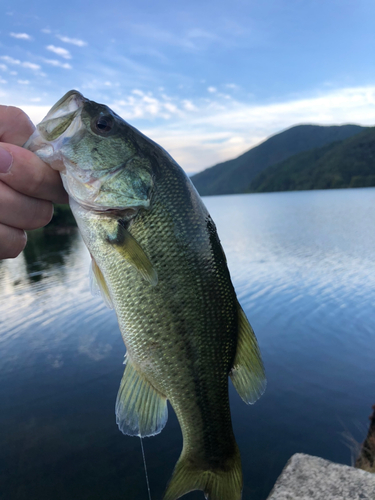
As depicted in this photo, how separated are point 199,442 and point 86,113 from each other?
8.56ft

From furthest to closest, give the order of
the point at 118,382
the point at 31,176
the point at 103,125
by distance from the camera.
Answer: the point at 118,382 → the point at 103,125 → the point at 31,176

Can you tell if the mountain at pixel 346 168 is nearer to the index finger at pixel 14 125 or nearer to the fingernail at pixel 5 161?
the index finger at pixel 14 125

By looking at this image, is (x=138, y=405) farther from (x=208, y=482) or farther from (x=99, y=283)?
(x=99, y=283)

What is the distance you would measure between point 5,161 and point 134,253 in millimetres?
949

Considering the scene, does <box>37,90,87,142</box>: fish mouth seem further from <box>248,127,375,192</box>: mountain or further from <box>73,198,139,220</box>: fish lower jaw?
<box>248,127,375,192</box>: mountain

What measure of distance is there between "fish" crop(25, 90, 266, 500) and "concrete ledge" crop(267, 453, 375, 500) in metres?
2.03

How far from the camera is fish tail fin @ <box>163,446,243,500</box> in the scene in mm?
2635

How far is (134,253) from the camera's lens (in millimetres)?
2412

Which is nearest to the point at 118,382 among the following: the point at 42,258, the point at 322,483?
the point at 322,483

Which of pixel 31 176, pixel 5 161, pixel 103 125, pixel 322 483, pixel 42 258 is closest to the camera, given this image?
pixel 5 161

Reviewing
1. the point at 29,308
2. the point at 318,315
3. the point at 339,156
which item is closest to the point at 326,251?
the point at 318,315

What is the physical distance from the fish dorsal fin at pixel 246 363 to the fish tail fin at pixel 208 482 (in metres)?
0.59

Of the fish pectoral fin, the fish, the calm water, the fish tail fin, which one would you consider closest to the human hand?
the fish

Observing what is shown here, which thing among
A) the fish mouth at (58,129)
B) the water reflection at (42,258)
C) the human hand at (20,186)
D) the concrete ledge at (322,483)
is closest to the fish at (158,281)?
the fish mouth at (58,129)
